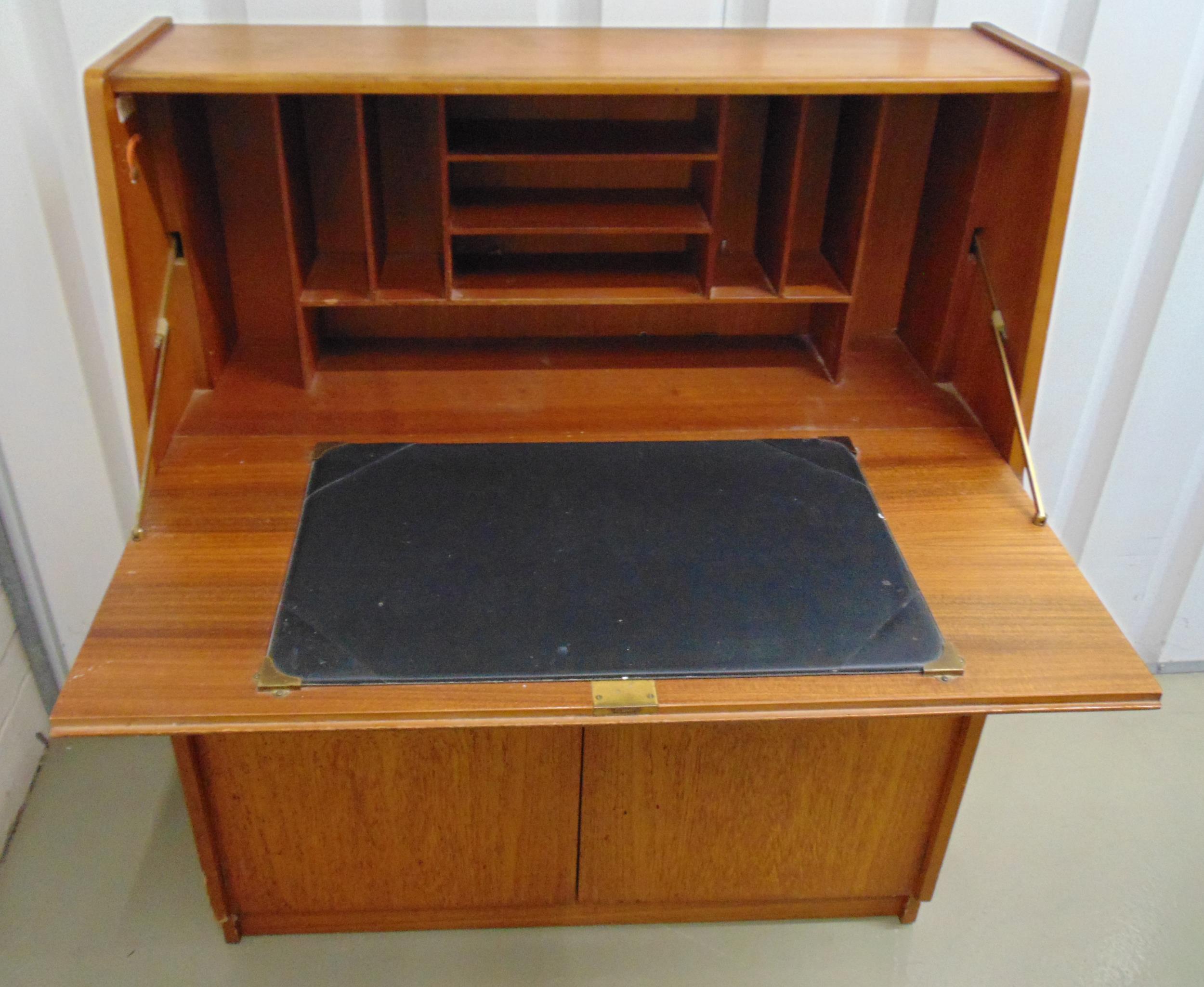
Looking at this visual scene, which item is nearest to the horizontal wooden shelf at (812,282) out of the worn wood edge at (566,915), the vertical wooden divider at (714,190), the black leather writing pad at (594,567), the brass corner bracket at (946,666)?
the vertical wooden divider at (714,190)

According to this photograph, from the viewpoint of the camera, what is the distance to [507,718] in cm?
121

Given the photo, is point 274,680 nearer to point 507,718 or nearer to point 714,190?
point 507,718

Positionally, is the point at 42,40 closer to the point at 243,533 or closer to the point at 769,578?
the point at 243,533

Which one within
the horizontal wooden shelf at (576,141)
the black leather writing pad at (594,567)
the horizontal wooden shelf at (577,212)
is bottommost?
the black leather writing pad at (594,567)

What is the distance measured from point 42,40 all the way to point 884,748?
5.64 ft

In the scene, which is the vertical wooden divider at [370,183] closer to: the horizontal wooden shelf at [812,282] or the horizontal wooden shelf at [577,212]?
the horizontal wooden shelf at [577,212]

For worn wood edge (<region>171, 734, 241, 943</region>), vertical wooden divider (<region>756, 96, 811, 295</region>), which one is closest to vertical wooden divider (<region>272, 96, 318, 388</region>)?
worn wood edge (<region>171, 734, 241, 943</region>)

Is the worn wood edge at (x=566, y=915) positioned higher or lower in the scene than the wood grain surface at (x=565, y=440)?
lower

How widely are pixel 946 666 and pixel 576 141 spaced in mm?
914

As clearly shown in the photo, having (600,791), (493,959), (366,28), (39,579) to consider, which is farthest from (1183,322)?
(39,579)

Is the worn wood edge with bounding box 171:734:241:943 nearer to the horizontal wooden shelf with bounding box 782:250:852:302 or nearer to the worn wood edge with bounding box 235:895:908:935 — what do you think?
the worn wood edge with bounding box 235:895:908:935

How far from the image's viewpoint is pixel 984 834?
2098 mm

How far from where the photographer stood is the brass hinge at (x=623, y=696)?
3.99 ft

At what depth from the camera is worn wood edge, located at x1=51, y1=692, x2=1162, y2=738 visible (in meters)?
1.18
